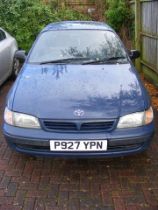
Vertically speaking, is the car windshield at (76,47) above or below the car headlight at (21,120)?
above

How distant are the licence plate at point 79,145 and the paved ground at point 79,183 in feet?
1.43

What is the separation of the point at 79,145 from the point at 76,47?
6.56 ft

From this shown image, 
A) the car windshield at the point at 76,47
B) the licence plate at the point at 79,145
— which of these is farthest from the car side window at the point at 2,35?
the licence plate at the point at 79,145

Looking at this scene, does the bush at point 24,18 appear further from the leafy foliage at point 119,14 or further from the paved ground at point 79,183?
the paved ground at point 79,183

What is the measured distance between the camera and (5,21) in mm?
10086

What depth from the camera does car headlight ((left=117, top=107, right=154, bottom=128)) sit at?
358 cm

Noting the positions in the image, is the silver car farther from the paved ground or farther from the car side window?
the paved ground

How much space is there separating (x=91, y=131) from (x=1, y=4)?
7747 millimetres

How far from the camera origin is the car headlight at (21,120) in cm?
358

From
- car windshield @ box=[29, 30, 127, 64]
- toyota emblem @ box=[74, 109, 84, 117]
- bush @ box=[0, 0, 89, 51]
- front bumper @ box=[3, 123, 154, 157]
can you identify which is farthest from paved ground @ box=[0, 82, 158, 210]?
bush @ box=[0, 0, 89, 51]

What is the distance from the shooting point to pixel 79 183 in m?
3.74

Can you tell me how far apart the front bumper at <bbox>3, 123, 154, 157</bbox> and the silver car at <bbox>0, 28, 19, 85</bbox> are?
12.1 feet

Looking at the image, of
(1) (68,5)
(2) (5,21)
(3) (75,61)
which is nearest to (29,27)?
(2) (5,21)

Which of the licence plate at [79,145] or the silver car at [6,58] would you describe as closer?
the licence plate at [79,145]
